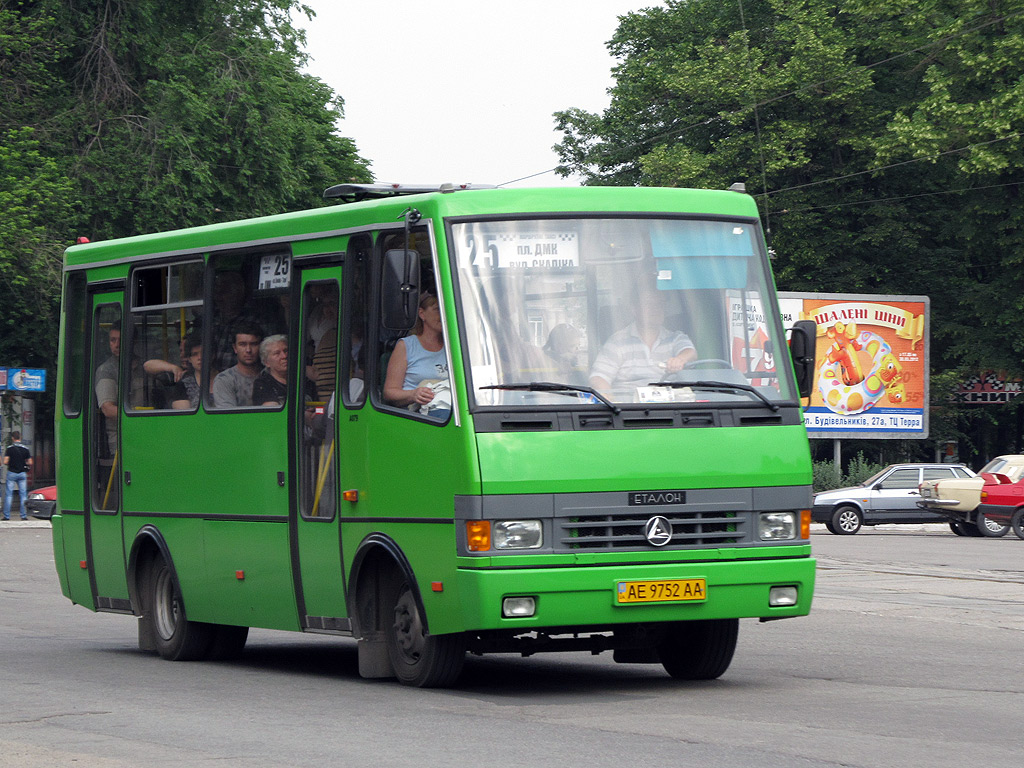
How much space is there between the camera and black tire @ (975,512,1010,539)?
3662cm

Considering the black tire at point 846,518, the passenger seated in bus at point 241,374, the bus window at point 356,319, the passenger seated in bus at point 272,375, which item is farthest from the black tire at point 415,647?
the black tire at point 846,518

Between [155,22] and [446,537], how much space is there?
35408 mm

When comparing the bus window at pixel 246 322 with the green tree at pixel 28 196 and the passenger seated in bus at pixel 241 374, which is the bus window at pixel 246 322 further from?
the green tree at pixel 28 196

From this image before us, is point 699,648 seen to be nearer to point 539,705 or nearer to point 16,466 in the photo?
point 539,705

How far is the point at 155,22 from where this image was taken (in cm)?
4266

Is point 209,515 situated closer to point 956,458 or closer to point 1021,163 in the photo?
point 1021,163

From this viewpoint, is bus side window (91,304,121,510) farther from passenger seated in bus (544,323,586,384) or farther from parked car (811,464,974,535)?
parked car (811,464,974,535)

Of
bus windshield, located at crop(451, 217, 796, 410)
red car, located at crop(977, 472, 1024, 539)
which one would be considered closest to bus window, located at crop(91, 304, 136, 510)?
bus windshield, located at crop(451, 217, 796, 410)

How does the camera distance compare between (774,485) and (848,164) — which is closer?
(774,485)

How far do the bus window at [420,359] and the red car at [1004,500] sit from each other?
27.0 m

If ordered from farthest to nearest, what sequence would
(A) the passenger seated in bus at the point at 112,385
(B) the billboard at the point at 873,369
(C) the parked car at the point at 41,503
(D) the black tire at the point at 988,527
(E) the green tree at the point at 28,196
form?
(B) the billboard at the point at 873,369
(C) the parked car at the point at 41,503
(E) the green tree at the point at 28,196
(D) the black tire at the point at 988,527
(A) the passenger seated in bus at the point at 112,385

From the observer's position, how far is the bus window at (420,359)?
384 inches

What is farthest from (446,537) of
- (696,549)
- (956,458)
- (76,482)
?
(956,458)

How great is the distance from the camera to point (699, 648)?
10.7 m
